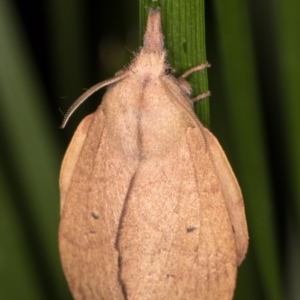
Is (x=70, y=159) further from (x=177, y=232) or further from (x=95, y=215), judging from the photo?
(x=177, y=232)

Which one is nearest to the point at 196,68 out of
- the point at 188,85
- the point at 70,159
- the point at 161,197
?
the point at 188,85

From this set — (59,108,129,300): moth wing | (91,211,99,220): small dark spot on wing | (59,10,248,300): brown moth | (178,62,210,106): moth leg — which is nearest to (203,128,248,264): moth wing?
(59,10,248,300): brown moth

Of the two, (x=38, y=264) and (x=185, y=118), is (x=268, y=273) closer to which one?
(x=185, y=118)

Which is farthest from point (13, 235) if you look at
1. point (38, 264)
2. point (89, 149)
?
point (89, 149)

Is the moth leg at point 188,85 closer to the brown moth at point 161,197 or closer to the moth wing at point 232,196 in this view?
the brown moth at point 161,197

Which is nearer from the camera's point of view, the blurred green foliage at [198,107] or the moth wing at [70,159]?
the blurred green foliage at [198,107]

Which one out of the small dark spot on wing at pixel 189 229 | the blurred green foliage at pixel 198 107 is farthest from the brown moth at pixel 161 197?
the blurred green foliage at pixel 198 107
